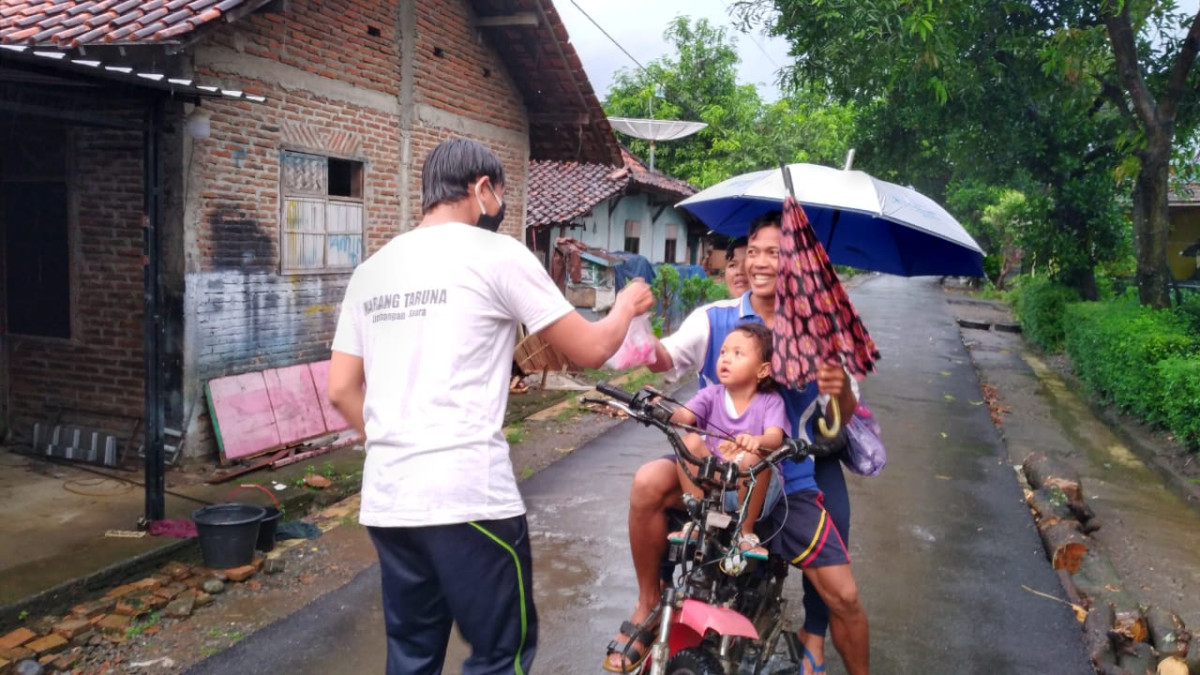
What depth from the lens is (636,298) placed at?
2.66 m

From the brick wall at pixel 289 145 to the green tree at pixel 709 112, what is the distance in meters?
18.6

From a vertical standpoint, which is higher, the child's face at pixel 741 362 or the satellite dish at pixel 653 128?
the satellite dish at pixel 653 128

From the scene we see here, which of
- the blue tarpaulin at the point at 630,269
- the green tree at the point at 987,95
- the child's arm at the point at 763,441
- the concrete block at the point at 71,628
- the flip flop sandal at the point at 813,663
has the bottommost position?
the concrete block at the point at 71,628

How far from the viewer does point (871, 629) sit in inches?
193

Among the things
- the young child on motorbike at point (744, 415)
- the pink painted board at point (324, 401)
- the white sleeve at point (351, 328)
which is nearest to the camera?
the white sleeve at point (351, 328)

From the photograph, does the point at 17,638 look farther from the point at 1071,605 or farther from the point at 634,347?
the point at 1071,605

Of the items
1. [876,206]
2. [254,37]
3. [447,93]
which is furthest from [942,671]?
[447,93]

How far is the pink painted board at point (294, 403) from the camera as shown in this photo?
8.21 m

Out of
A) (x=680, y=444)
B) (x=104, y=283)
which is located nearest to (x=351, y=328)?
(x=680, y=444)

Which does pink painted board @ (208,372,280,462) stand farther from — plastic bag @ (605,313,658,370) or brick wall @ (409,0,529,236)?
plastic bag @ (605,313,658,370)

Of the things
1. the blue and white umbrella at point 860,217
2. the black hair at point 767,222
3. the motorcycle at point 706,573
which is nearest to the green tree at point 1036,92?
the blue and white umbrella at point 860,217

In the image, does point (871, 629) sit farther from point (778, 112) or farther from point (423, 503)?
point (778, 112)

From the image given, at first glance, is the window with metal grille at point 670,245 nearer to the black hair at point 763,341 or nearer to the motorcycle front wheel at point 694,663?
the black hair at point 763,341

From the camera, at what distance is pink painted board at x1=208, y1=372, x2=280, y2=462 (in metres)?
7.53
